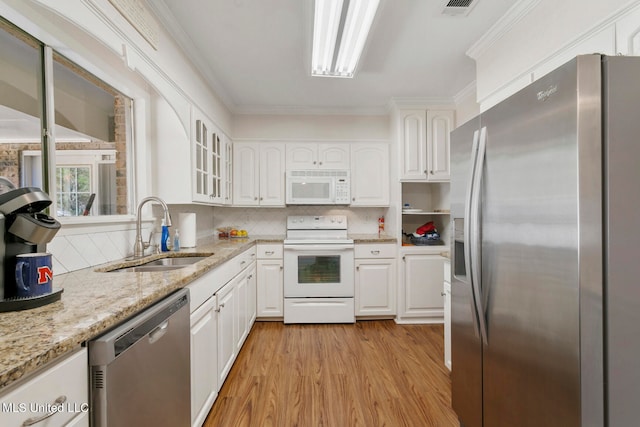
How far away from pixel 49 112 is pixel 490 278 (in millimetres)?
2209

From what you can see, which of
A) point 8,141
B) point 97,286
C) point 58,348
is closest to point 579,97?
point 58,348

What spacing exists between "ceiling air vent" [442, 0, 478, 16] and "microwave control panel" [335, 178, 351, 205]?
1.90 m

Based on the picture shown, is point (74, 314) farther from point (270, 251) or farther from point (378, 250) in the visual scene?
point (378, 250)

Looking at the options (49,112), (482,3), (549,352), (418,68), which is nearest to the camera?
(549,352)

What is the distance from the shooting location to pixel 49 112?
1.44 meters

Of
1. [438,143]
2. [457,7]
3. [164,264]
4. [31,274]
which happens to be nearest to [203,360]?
[164,264]

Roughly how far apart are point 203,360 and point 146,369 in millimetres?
646

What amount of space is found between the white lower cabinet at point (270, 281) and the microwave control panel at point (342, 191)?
88 centimetres

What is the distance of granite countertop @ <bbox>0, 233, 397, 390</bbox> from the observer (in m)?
0.61

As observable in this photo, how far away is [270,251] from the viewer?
126 inches

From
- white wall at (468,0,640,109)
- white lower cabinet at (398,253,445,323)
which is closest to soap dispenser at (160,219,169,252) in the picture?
white lower cabinet at (398,253,445,323)

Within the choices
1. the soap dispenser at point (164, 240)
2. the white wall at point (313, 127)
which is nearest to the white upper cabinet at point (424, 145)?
the white wall at point (313, 127)

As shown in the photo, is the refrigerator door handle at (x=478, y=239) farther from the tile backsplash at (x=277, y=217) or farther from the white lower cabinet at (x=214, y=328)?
the tile backsplash at (x=277, y=217)

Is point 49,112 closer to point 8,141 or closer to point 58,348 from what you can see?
point 8,141
